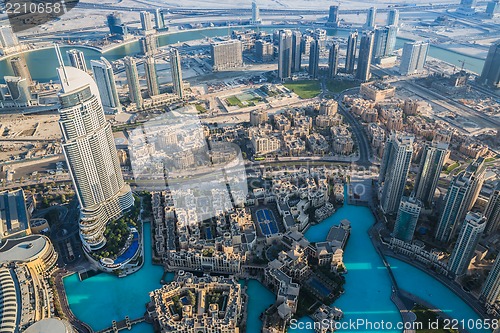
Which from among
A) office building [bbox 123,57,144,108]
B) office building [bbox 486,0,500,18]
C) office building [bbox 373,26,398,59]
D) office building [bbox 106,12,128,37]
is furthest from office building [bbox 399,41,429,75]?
office building [bbox 106,12,128,37]

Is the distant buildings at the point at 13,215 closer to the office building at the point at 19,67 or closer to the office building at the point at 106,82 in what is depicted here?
the office building at the point at 106,82

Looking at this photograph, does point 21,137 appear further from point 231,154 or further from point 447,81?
point 447,81

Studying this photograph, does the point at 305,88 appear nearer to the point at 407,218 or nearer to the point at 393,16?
the point at 407,218

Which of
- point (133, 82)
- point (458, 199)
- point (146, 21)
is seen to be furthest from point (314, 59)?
point (146, 21)

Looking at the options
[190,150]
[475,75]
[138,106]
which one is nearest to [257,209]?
[190,150]

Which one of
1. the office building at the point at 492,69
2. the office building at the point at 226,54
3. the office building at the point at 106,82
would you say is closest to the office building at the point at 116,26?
the office building at the point at 226,54

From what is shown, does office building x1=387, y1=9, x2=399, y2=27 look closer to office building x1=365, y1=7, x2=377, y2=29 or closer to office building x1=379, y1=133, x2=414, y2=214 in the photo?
office building x1=365, y1=7, x2=377, y2=29
